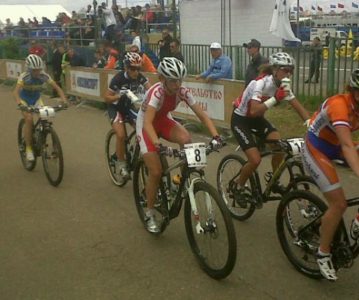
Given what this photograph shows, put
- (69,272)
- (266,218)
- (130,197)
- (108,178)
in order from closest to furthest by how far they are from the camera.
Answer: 1. (69,272)
2. (266,218)
3. (130,197)
4. (108,178)

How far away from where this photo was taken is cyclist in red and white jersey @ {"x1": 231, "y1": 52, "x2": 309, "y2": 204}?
214 inches

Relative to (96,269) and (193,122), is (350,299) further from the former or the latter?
(193,122)

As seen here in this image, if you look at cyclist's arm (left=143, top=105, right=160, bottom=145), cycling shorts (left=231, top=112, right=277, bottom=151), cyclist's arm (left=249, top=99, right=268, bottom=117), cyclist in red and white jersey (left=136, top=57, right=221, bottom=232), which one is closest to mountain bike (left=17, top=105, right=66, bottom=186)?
cyclist in red and white jersey (left=136, top=57, right=221, bottom=232)

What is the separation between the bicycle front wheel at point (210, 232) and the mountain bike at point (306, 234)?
612 millimetres

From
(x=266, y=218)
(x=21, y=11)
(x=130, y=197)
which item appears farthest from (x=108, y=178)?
(x=21, y=11)

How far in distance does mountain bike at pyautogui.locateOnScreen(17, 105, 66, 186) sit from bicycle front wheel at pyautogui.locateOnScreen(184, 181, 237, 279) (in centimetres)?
330

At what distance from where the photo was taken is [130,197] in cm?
712

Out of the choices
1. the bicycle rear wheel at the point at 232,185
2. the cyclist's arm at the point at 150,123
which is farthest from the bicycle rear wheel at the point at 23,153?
the cyclist's arm at the point at 150,123

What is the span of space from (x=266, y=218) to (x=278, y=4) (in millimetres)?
10477

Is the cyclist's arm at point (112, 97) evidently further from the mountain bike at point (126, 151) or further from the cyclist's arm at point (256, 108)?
the cyclist's arm at point (256, 108)

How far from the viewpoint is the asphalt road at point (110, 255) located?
4.45m

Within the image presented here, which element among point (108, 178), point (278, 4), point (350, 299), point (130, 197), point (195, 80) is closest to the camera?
Answer: point (350, 299)

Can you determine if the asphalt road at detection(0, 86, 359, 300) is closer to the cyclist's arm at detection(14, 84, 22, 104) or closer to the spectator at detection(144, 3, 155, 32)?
the cyclist's arm at detection(14, 84, 22, 104)

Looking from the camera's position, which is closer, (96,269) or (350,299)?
(350,299)
